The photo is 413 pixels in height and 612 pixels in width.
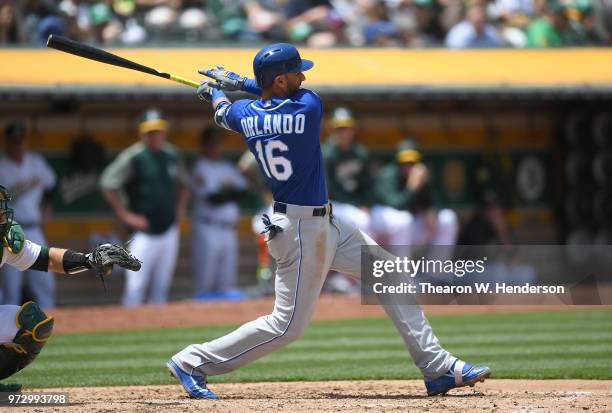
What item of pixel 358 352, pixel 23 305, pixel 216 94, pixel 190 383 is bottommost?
pixel 358 352

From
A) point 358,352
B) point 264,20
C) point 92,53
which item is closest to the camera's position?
point 92,53

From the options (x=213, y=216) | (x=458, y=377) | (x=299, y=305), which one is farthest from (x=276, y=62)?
(x=213, y=216)

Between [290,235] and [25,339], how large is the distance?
1.46 meters

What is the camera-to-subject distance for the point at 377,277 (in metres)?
6.03

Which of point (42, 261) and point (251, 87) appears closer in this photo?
point (42, 261)

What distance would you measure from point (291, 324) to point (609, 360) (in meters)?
2.73

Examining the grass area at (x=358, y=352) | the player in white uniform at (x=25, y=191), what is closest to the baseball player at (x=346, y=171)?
the grass area at (x=358, y=352)

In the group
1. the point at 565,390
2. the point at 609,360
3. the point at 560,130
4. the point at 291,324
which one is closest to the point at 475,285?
the point at 609,360

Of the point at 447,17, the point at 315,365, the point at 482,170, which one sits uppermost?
the point at 447,17

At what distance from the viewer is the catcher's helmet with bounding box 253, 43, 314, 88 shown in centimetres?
587

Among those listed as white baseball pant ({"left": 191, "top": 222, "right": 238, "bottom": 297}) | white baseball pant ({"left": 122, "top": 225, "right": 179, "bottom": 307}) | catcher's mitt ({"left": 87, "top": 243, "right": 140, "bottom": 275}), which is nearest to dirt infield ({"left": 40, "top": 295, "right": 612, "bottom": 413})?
catcher's mitt ({"left": 87, "top": 243, "right": 140, "bottom": 275})

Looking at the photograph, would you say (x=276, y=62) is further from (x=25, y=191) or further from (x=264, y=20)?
(x=264, y=20)

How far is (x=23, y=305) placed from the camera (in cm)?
595

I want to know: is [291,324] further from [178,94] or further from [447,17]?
[447,17]
